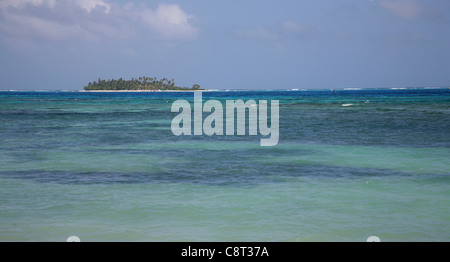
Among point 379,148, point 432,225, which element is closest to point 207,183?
point 432,225

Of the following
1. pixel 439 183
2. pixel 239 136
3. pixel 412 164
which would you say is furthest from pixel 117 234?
pixel 239 136

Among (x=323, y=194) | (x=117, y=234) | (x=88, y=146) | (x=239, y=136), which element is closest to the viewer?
(x=117, y=234)

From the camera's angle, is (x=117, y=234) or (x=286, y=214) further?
→ (x=286, y=214)

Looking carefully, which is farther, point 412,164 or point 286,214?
point 412,164

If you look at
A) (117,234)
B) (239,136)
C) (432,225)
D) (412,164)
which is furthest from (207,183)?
(239,136)
